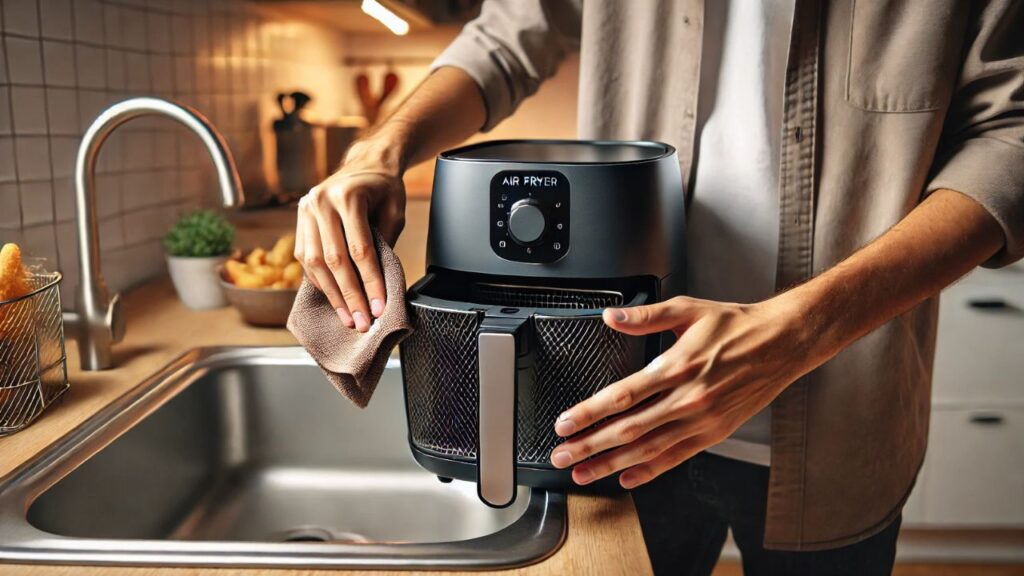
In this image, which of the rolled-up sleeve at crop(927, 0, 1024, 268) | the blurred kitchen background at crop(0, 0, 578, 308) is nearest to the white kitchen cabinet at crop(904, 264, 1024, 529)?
the blurred kitchen background at crop(0, 0, 578, 308)

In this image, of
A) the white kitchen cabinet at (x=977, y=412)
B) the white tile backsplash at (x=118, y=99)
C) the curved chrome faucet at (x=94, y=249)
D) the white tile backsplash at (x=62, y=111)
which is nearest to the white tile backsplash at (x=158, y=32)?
the white tile backsplash at (x=118, y=99)

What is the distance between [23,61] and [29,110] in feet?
0.19

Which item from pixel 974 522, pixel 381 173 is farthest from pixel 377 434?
pixel 974 522

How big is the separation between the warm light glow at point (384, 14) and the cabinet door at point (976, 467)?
4.97ft

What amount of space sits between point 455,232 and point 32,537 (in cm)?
38

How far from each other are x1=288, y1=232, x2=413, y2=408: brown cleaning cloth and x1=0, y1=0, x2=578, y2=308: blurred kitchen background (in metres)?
0.55

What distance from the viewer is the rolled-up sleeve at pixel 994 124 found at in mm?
736

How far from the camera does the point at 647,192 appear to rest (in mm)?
649

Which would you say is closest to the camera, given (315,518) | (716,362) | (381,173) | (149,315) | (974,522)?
(716,362)

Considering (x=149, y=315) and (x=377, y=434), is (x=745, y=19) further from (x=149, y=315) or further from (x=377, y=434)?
(x=149, y=315)

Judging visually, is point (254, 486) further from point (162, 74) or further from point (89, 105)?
point (162, 74)

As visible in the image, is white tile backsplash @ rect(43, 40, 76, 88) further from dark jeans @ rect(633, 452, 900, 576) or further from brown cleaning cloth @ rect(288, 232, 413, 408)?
dark jeans @ rect(633, 452, 900, 576)

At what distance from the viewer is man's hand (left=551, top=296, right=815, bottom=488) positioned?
0.58 m

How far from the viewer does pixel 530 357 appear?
0.59m
